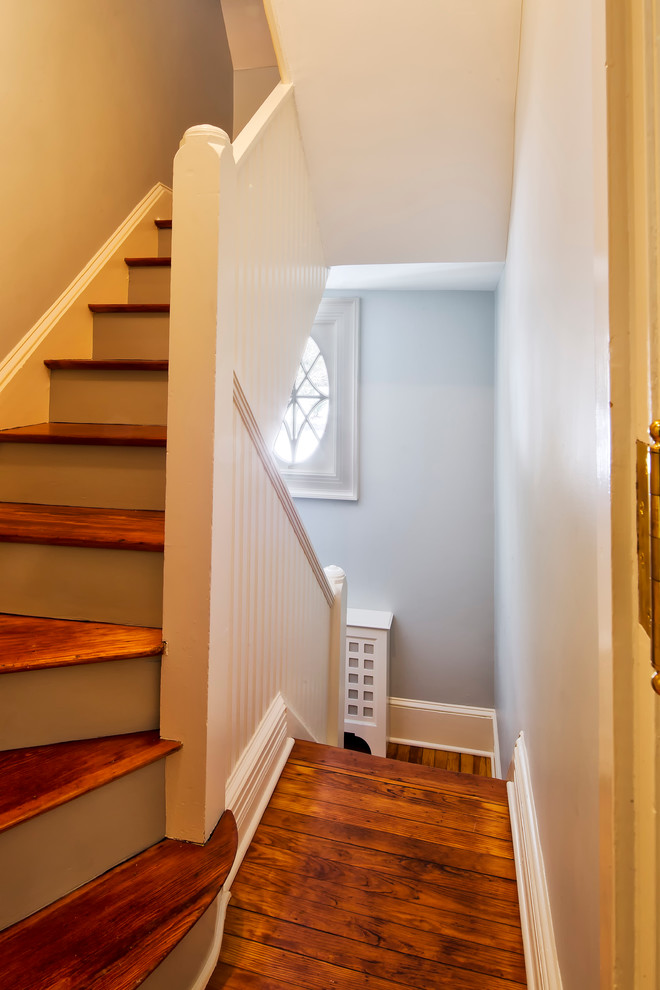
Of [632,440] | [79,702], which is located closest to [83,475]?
[79,702]

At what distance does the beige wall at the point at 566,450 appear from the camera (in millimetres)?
639

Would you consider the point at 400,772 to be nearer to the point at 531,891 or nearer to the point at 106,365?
the point at 531,891

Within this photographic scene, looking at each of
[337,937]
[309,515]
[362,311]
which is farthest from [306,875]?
[362,311]

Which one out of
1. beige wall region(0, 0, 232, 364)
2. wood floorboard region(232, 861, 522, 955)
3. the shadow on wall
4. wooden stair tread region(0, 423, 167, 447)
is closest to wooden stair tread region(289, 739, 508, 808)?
wood floorboard region(232, 861, 522, 955)

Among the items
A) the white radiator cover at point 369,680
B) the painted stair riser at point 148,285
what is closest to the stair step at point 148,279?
the painted stair riser at point 148,285

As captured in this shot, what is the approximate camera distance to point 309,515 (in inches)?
150

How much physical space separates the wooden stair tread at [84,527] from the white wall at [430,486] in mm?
2372

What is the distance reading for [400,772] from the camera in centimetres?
170

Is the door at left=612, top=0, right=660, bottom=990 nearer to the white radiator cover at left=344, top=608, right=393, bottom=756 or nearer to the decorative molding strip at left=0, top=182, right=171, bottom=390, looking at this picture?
the decorative molding strip at left=0, top=182, right=171, bottom=390

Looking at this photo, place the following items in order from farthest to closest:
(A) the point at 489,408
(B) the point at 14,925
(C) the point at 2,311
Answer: (A) the point at 489,408
(C) the point at 2,311
(B) the point at 14,925

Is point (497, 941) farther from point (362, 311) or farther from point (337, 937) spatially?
point (362, 311)

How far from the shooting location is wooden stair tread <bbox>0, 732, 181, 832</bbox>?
0.87m

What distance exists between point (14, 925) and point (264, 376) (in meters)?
1.34

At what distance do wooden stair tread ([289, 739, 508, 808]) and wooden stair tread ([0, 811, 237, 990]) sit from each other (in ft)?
2.30
